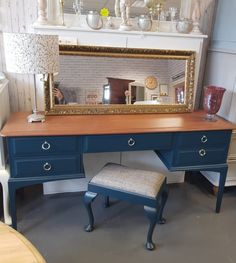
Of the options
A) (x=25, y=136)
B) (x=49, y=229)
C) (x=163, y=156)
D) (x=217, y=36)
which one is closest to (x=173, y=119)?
(x=163, y=156)

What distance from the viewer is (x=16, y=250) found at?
83 centimetres

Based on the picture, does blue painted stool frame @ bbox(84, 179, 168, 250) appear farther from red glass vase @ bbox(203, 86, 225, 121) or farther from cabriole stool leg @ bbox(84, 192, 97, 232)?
red glass vase @ bbox(203, 86, 225, 121)

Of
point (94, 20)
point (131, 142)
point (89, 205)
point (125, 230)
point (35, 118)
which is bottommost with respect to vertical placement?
point (125, 230)

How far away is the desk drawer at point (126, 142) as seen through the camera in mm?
1726

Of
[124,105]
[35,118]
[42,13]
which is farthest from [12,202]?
[42,13]

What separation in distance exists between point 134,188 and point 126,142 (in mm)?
296

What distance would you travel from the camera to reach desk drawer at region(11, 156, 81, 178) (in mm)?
1667

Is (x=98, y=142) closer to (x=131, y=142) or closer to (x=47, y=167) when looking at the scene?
(x=131, y=142)

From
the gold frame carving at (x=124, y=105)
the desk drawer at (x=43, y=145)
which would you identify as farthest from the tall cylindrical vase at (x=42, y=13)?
the desk drawer at (x=43, y=145)

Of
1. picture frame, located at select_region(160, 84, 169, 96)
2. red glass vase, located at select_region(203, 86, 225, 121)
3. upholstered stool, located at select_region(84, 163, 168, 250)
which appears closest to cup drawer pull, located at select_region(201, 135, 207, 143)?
red glass vase, located at select_region(203, 86, 225, 121)

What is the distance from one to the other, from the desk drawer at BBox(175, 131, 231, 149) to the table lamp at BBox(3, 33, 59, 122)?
0.96 m

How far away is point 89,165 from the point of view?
225cm

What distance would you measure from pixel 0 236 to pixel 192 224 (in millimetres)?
1488

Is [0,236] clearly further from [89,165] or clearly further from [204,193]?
[204,193]
